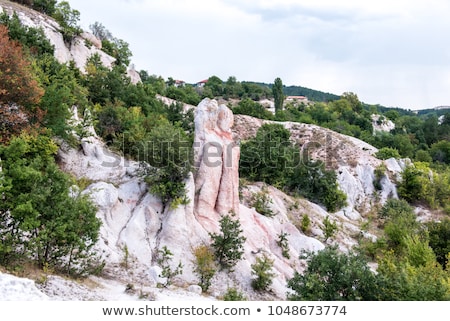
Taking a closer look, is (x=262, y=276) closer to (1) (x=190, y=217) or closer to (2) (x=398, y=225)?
(1) (x=190, y=217)

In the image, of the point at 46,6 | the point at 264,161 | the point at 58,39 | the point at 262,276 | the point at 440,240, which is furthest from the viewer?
the point at 46,6

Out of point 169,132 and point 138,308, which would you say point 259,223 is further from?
point 138,308

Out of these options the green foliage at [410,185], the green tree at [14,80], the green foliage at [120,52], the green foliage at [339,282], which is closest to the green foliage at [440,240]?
the green foliage at [410,185]

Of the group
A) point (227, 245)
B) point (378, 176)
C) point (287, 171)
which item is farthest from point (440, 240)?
point (227, 245)

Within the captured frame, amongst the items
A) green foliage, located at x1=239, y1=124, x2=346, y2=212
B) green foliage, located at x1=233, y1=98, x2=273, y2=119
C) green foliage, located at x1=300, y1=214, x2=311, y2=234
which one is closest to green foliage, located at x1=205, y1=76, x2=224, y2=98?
green foliage, located at x1=233, y1=98, x2=273, y2=119

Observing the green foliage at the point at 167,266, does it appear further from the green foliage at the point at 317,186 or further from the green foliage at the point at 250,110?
the green foliage at the point at 250,110

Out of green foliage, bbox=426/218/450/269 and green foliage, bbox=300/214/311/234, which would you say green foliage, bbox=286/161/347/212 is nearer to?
green foliage, bbox=300/214/311/234

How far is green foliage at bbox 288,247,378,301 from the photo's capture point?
10656 millimetres

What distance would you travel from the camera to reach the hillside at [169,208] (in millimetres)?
10750

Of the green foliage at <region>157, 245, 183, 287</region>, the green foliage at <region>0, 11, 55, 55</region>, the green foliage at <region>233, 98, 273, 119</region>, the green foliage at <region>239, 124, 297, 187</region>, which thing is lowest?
the green foliage at <region>157, 245, 183, 287</region>

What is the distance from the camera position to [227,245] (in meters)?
15.5

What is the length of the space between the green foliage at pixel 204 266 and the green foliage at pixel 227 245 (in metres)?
0.36

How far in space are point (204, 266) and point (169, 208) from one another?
3093 millimetres

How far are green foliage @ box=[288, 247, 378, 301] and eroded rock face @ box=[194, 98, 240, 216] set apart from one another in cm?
738
